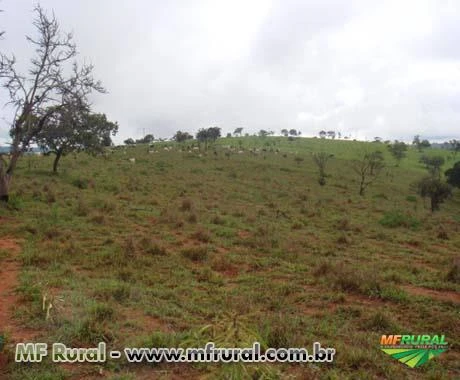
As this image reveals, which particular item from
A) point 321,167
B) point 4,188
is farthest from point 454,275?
point 321,167

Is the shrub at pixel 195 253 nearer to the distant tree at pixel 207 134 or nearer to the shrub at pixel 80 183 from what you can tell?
the shrub at pixel 80 183

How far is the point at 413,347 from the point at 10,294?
23.1ft

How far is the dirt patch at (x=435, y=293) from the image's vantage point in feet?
24.2

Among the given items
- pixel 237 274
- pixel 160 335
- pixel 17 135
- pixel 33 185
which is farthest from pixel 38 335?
pixel 33 185

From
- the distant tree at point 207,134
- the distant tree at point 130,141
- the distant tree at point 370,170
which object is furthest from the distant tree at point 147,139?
the distant tree at point 370,170

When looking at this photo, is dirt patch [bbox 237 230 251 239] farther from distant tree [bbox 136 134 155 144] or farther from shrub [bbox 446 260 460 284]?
distant tree [bbox 136 134 155 144]

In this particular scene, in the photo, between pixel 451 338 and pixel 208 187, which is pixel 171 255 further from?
pixel 208 187

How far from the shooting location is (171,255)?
9.69 metres

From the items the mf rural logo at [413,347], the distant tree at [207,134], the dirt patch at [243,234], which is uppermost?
the distant tree at [207,134]

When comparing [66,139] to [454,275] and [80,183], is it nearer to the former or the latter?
[80,183]

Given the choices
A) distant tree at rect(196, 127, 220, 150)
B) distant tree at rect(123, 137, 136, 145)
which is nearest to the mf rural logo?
distant tree at rect(196, 127, 220, 150)

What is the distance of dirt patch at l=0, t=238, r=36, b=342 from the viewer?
498 cm

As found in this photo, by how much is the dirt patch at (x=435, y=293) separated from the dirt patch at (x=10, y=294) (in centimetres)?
766

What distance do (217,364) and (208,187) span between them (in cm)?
2161
